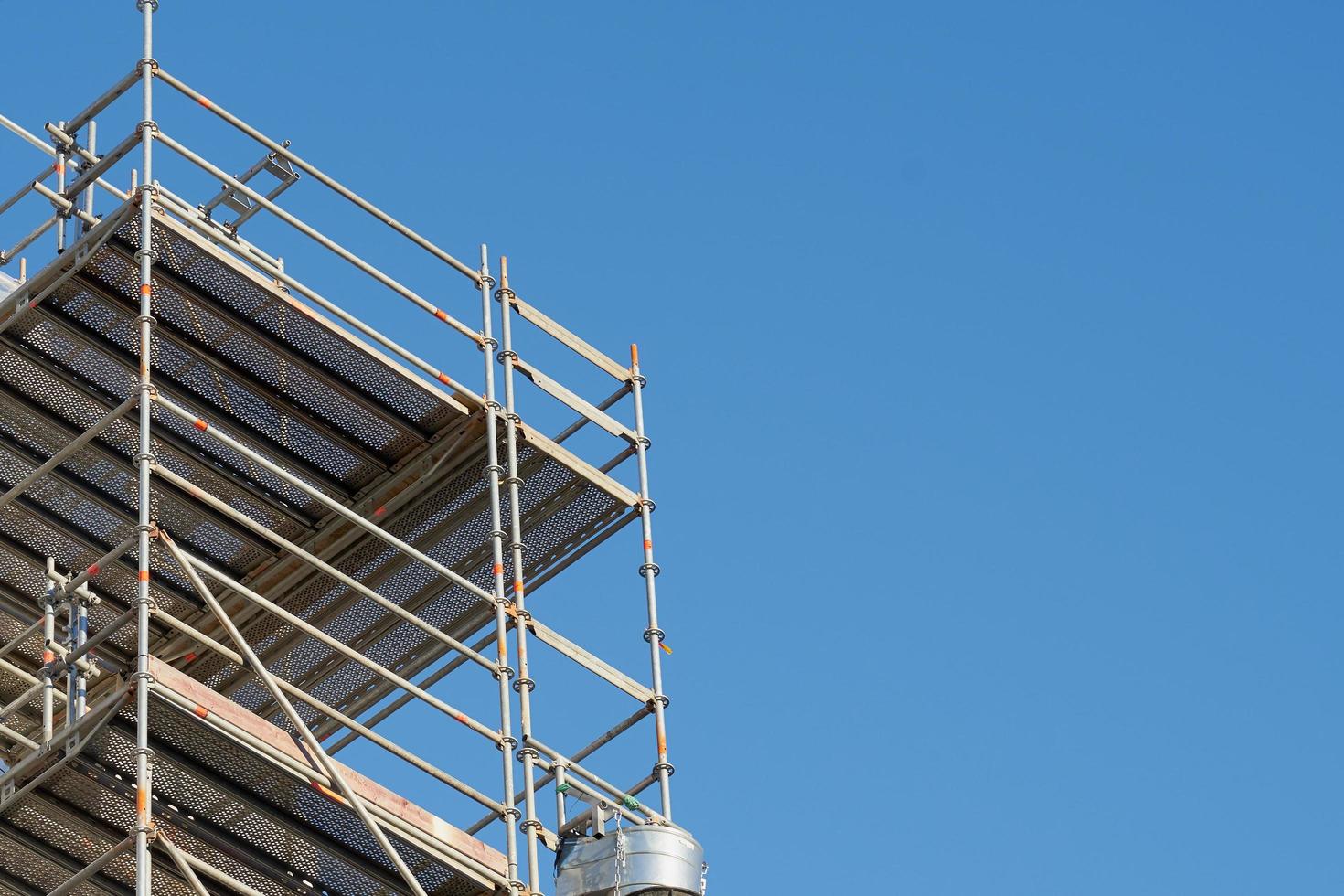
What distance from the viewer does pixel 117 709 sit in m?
17.8

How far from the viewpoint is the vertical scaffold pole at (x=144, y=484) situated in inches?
680

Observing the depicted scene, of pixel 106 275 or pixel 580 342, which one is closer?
pixel 106 275

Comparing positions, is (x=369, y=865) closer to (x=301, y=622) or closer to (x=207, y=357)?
(x=301, y=622)

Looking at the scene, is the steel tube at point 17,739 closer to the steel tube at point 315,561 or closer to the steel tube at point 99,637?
the steel tube at point 99,637

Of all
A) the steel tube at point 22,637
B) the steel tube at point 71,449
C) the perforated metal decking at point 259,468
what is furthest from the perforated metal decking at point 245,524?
the steel tube at point 22,637

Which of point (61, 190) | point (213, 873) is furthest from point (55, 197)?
point (213, 873)

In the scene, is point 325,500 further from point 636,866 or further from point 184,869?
point 636,866

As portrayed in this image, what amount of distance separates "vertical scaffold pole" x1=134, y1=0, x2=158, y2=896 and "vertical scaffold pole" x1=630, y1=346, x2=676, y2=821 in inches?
173

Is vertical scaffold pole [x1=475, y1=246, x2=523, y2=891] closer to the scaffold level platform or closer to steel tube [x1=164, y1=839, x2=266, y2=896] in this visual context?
the scaffold level platform

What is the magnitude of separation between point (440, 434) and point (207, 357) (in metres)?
2.06

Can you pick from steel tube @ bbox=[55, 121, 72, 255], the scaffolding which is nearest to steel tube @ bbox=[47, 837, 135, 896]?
the scaffolding

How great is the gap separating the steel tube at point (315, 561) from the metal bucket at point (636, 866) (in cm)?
181

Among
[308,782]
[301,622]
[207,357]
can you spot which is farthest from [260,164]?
[308,782]

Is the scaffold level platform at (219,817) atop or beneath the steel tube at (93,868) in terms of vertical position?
atop
